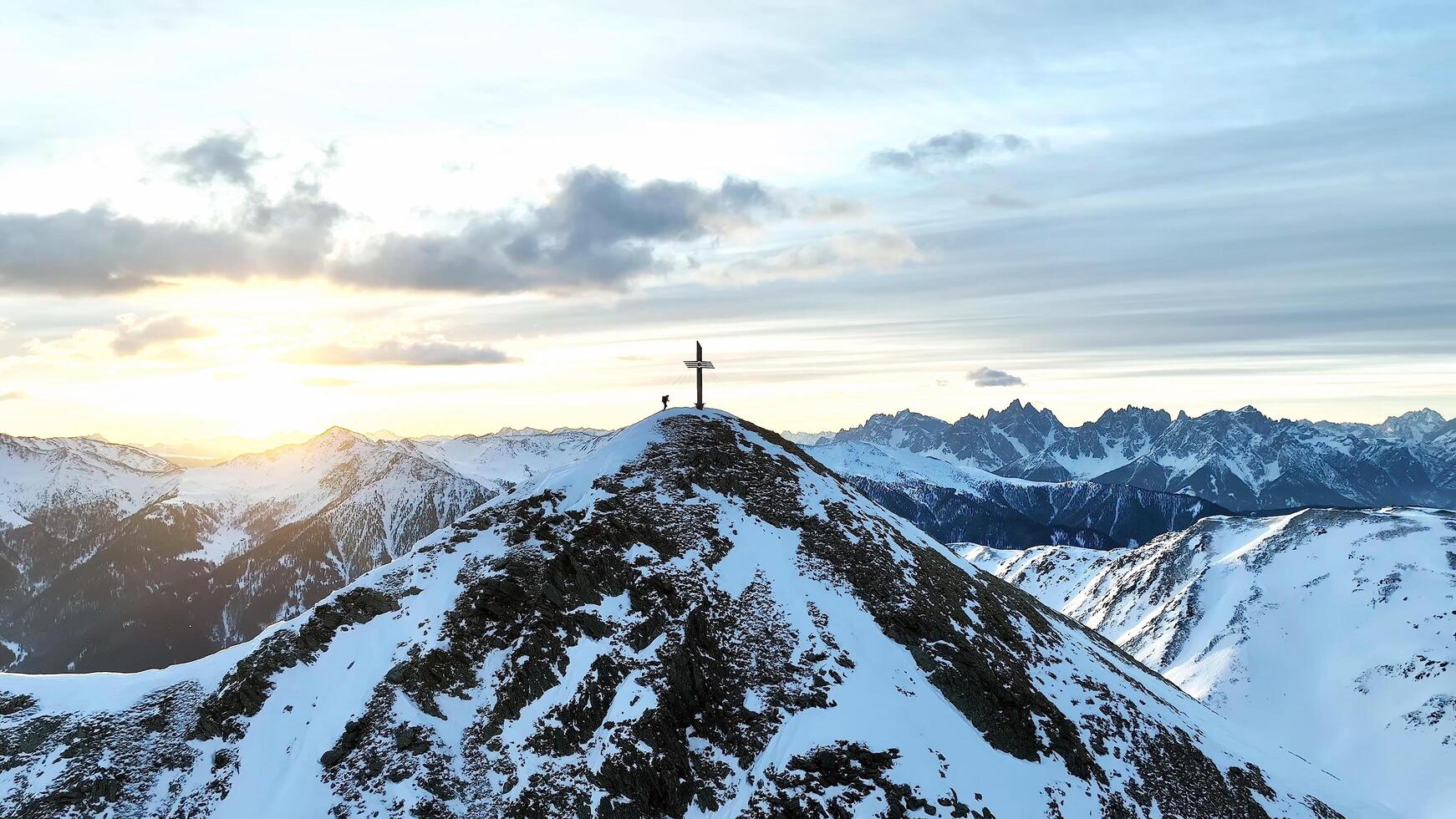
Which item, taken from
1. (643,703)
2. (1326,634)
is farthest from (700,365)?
(1326,634)

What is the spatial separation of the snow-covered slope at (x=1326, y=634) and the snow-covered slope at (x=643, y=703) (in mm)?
77092

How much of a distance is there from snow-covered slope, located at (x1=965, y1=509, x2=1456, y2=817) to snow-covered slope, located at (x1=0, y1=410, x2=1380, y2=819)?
253ft

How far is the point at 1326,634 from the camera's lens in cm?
13950

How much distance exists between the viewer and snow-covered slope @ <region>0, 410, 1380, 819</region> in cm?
3894

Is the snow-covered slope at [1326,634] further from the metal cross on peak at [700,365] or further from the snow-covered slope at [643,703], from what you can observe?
the metal cross on peak at [700,365]

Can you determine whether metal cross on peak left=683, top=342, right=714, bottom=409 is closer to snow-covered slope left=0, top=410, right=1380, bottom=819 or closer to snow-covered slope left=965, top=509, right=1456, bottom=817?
snow-covered slope left=0, top=410, right=1380, bottom=819

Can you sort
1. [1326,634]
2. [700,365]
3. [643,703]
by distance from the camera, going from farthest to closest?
[1326,634] < [700,365] < [643,703]

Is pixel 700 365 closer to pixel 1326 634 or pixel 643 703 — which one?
pixel 643 703

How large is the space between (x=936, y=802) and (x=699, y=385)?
37842mm

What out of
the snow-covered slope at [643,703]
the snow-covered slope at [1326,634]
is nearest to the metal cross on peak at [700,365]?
the snow-covered slope at [643,703]

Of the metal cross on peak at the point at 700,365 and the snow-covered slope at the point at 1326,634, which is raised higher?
the metal cross on peak at the point at 700,365

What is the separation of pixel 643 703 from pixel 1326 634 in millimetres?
145203

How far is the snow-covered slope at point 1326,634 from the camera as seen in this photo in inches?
4478

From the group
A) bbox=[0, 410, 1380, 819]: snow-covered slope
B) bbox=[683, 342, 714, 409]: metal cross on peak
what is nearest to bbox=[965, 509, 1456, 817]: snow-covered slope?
bbox=[0, 410, 1380, 819]: snow-covered slope
